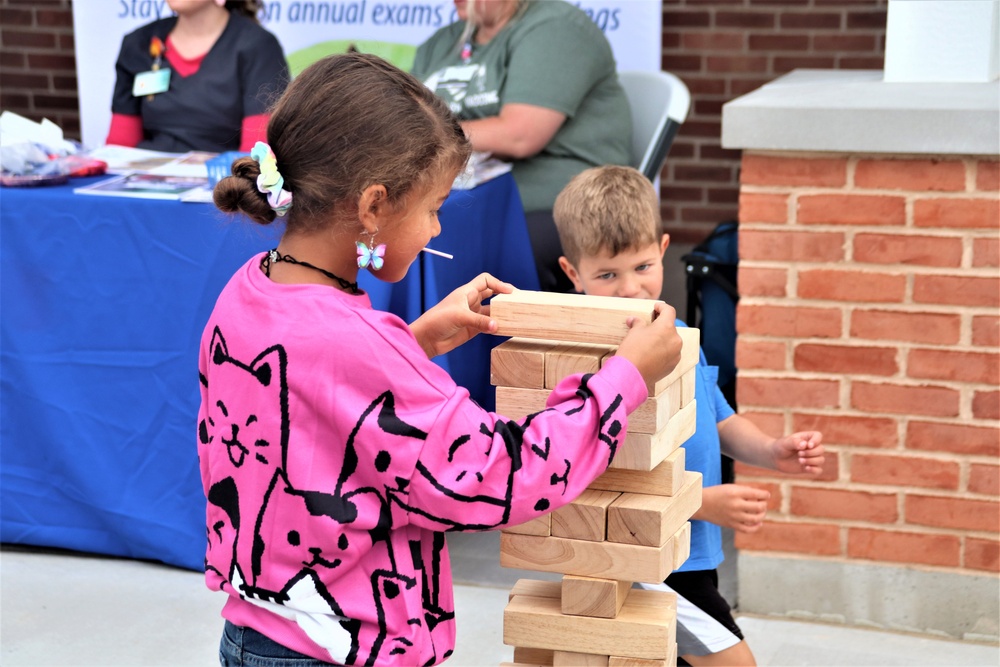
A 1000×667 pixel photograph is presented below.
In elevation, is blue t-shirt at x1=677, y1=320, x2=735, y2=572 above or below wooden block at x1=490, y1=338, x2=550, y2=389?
below

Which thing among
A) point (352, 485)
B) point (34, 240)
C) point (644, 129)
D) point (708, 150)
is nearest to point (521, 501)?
point (352, 485)

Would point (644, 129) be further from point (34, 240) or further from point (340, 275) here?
point (340, 275)

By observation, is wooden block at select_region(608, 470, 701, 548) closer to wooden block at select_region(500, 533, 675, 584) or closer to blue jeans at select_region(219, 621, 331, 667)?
wooden block at select_region(500, 533, 675, 584)

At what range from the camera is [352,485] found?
142 centimetres

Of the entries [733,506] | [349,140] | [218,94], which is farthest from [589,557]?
[218,94]

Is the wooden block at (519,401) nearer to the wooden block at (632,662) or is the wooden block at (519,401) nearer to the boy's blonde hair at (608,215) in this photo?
the wooden block at (632,662)

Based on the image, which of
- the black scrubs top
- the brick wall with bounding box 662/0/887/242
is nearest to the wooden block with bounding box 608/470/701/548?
the black scrubs top

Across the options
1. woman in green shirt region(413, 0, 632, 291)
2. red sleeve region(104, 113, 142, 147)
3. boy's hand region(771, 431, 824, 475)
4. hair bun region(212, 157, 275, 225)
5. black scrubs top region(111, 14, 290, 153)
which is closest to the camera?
hair bun region(212, 157, 275, 225)

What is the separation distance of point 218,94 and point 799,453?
2.70 metres

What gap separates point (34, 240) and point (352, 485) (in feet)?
6.87

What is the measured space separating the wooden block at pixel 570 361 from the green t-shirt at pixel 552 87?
91.6 inches

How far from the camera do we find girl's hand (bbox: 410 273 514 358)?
1651mm

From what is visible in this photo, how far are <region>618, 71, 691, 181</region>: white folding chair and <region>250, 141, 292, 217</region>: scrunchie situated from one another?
2.57 m

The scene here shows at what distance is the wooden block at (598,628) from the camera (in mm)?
1609
